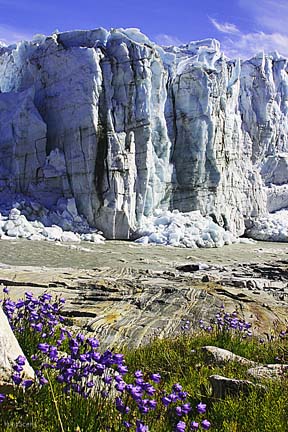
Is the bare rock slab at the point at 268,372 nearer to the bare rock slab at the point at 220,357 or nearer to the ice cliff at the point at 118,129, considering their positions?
the bare rock slab at the point at 220,357

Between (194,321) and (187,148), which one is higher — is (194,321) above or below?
below

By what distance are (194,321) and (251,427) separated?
5.10 m

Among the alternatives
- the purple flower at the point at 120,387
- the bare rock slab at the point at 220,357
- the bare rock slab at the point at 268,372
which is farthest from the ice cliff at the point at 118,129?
the purple flower at the point at 120,387

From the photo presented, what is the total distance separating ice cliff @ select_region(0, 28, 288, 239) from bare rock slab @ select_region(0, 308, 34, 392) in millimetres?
21934

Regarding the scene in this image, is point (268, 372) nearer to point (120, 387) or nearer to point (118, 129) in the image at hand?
point (120, 387)

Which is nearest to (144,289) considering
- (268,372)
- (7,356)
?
(268,372)

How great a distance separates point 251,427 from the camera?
125 inches

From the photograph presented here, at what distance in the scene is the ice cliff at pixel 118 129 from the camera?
84.4 feet

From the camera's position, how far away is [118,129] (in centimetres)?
2639

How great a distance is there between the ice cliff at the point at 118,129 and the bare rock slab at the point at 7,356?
864 inches

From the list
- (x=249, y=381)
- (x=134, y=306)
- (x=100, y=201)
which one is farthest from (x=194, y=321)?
(x=100, y=201)

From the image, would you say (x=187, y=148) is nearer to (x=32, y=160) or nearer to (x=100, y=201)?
(x=100, y=201)

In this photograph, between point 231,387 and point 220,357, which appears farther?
point 220,357

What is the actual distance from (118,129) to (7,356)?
23.9 m
